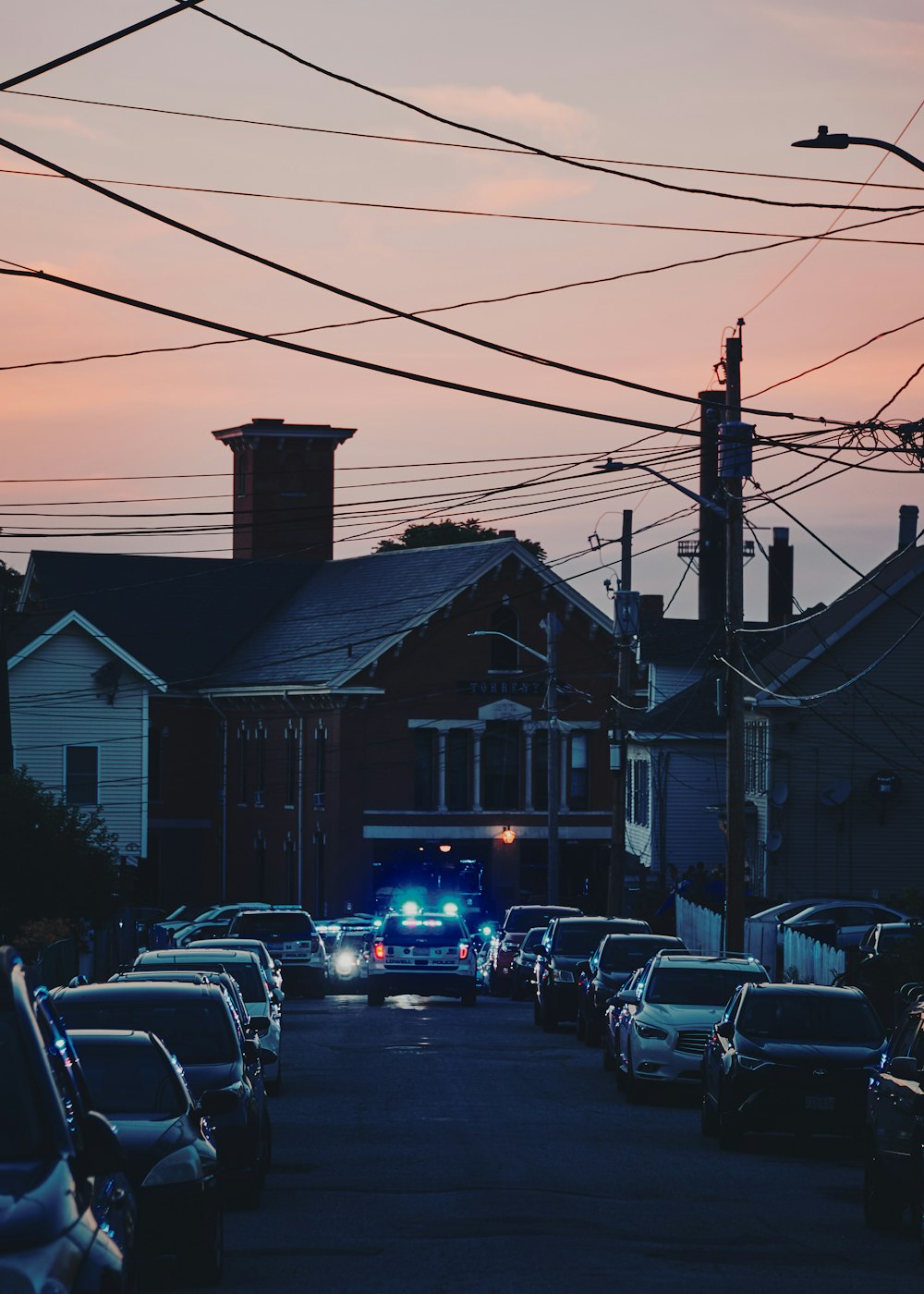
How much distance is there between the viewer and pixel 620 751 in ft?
164

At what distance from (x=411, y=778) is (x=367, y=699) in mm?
2954

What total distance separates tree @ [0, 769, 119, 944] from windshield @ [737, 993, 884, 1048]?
17.1 metres

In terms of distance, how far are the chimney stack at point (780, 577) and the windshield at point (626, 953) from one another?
161 feet

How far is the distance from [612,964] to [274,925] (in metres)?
13.9

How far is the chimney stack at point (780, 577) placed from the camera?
81500mm

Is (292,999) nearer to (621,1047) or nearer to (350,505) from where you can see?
(350,505)

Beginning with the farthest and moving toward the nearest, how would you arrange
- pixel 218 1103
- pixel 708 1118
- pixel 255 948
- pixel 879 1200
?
pixel 255 948, pixel 708 1118, pixel 879 1200, pixel 218 1103

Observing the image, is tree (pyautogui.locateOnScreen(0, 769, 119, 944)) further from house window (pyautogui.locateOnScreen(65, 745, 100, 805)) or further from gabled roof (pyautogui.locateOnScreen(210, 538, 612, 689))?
house window (pyautogui.locateOnScreen(65, 745, 100, 805))

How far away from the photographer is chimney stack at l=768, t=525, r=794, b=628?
8150 cm

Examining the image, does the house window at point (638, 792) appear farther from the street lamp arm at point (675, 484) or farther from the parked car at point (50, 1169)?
the parked car at point (50, 1169)

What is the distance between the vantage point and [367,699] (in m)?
69.4

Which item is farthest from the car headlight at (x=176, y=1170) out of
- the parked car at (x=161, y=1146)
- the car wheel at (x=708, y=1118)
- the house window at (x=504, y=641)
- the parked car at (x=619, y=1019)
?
the house window at (x=504, y=641)

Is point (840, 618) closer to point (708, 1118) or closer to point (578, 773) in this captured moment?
point (578, 773)

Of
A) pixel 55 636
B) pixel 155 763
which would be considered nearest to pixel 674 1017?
pixel 55 636
